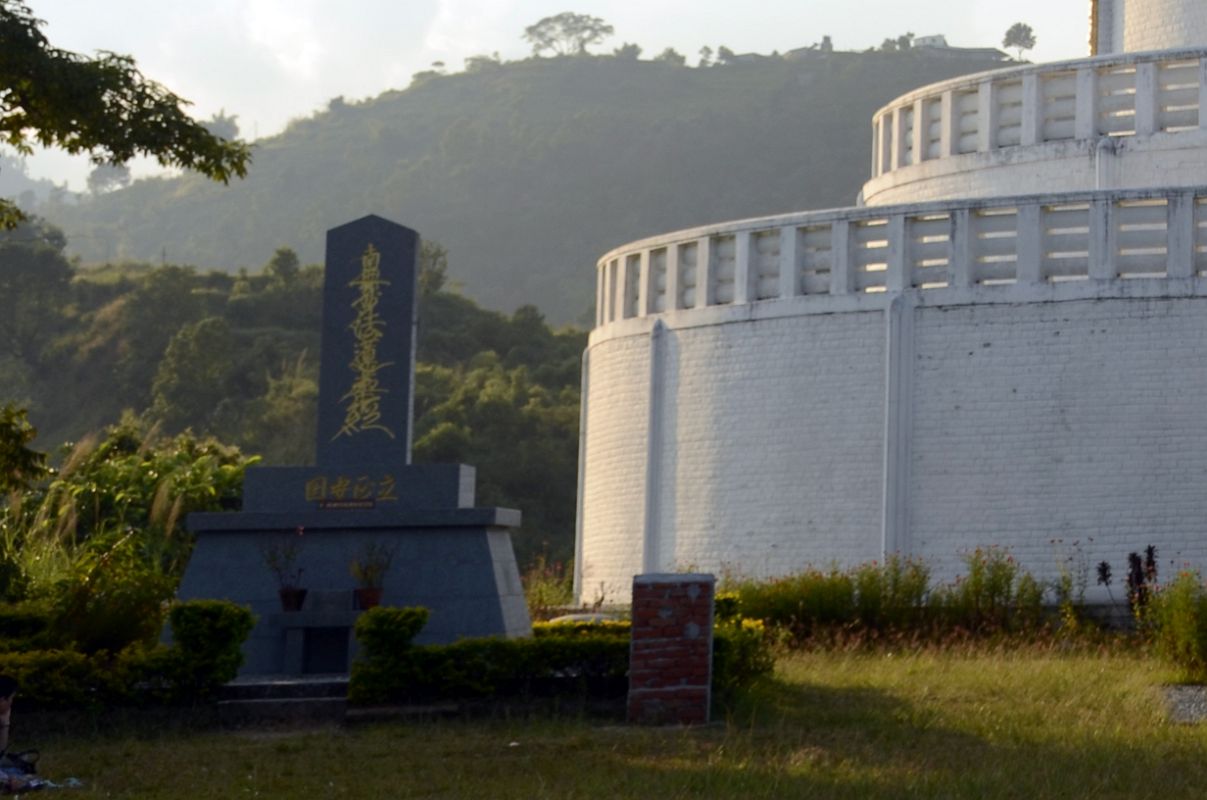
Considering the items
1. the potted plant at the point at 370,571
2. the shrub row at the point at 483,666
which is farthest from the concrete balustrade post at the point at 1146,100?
the potted plant at the point at 370,571

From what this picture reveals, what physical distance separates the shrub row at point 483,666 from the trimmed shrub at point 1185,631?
334cm

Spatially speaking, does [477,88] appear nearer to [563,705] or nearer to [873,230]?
[873,230]

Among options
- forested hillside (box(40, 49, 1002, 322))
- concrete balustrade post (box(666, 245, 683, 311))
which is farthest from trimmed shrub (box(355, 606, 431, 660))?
forested hillside (box(40, 49, 1002, 322))

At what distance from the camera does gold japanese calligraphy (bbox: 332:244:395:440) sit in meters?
16.2

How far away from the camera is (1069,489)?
20266 mm

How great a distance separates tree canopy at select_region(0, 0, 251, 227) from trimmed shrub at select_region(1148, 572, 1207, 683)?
24.6ft

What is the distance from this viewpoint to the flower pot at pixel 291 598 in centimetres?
1573

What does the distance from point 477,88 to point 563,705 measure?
383 feet

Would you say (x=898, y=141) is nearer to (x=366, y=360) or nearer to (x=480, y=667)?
(x=366, y=360)

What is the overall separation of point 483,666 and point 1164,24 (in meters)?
15.4

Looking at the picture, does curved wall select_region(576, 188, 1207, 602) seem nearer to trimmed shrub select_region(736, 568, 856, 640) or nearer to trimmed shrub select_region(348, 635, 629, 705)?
trimmed shrub select_region(736, 568, 856, 640)

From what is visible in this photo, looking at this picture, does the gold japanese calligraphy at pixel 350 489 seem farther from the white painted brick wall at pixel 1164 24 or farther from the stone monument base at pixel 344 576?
the white painted brick wall at pixel 1164 24

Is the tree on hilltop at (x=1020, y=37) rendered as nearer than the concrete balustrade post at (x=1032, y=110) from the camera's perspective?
No

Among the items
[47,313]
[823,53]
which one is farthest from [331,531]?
[823,53]
